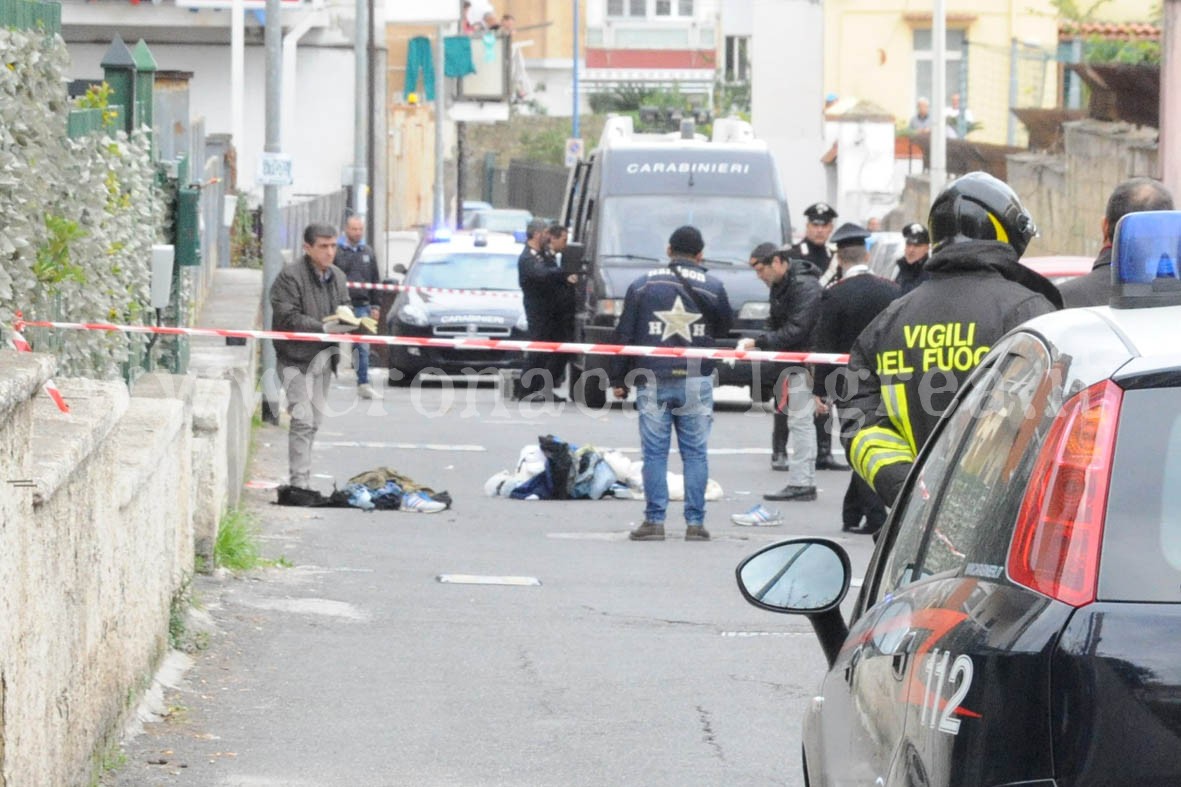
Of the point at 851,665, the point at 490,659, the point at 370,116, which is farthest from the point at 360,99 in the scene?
the point at 851,665

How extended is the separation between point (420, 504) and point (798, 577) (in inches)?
368

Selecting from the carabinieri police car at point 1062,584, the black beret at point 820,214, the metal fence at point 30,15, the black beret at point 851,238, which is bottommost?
the carabinieri police car at point 1062,584

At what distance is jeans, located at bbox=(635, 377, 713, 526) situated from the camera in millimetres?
11844

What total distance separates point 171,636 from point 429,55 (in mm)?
41281

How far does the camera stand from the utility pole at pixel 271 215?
1809 cm

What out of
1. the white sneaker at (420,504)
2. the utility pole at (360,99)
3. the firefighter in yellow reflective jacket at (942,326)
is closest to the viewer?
the firefighter in yellow reflective jacket at (942,326)

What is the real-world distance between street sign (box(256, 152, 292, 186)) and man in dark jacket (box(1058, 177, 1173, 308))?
12.8 metres

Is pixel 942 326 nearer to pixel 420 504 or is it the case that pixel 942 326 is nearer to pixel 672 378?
pixel 672 378

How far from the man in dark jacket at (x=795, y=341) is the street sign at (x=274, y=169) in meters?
6.36

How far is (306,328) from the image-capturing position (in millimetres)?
13141

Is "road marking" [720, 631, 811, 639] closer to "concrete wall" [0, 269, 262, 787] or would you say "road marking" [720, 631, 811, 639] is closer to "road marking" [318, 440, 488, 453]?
"concrete wall" [0, 269, 262, 787]

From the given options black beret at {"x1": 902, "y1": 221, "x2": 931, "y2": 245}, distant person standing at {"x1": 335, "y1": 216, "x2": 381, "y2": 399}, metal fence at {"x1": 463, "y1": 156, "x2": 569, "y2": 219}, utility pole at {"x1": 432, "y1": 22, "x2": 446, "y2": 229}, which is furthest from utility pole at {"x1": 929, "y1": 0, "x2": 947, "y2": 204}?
metal fence at {"x1": 463, "y1": 156, "x2": 569, "y2": 219}

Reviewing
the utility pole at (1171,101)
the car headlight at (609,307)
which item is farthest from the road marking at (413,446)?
the utility pole at (1171,101)

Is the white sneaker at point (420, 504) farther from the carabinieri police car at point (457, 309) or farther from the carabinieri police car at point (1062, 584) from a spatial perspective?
the carabinieri police car at point (1062, 584)
